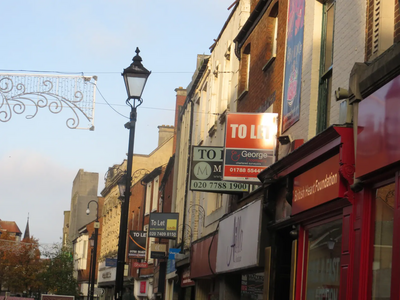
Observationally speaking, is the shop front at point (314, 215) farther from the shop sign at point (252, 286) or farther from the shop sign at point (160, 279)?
the shop sign at point (160, 279)

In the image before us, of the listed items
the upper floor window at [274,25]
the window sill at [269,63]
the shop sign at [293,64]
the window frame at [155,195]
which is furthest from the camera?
the window frame at [155,195]

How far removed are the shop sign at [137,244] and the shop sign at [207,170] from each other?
17.5 m

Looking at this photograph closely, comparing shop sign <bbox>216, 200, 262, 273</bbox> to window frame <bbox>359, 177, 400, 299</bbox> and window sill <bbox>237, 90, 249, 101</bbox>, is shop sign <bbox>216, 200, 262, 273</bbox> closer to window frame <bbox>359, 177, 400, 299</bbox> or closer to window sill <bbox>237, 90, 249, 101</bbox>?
window sill <bbox>237, 90, 249, 101</bbox>

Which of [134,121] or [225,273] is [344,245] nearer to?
[134,121]

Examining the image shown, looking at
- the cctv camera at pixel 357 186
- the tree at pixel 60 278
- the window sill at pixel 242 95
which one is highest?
the window sill at pixel 242 95

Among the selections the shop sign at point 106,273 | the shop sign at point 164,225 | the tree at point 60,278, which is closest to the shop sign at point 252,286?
the shop sign at point 164,225

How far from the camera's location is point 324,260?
10117mm

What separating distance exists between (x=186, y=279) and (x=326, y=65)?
14.6 m

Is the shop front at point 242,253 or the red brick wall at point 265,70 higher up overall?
the red brick wall at point 265,70

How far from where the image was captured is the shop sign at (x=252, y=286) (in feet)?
49.1

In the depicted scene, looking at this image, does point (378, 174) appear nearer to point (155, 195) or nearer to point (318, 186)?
point (318, 186)

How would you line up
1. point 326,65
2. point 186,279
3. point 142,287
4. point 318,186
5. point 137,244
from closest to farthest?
point 318,186, point 326,65, point 186,279, point 137,244, point 142,287

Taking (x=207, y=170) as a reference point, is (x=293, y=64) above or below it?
above

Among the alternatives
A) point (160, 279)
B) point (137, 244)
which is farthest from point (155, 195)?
point (160, 279)
